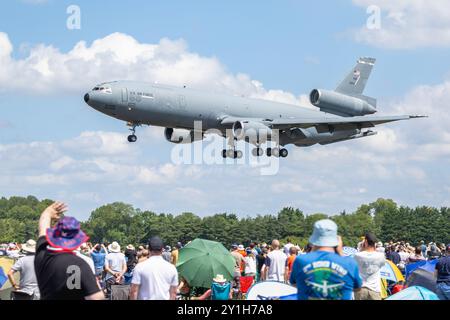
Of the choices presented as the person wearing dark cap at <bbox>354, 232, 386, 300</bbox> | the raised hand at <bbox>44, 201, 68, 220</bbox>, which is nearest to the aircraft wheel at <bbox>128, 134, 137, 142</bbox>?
the person wearing dark cap at <bbox>354, 232, 386, 300</bbox>

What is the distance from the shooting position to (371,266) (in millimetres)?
14695

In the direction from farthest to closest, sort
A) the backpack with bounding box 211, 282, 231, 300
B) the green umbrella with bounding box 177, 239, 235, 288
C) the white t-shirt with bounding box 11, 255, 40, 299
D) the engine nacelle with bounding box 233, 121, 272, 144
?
the engine nacelle with bounding box 233, 121, 272, 144 → the green umbrella with bounding box 177, 239, 235, 288 → the backpack with bounding box 211, 282, 231, 300 → the white t-shirt with bounding box 11, 255, 40, 299

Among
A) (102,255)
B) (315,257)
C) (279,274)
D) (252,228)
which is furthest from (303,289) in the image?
(252,228)

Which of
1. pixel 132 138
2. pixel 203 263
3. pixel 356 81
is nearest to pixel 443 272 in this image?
pixel 203 263

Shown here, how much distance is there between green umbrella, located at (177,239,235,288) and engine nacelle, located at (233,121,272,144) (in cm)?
2753

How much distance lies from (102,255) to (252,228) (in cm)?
13731

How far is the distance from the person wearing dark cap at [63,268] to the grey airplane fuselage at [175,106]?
117 feet

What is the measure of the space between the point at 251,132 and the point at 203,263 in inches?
1120

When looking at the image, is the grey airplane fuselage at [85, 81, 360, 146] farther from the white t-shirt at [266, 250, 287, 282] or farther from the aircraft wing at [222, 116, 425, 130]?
the white t-shirt at [266, 250, 287, 282]

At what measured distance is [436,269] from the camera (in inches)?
663

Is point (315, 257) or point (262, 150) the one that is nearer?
point (315, 257)

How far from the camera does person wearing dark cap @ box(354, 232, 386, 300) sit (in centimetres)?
1443
